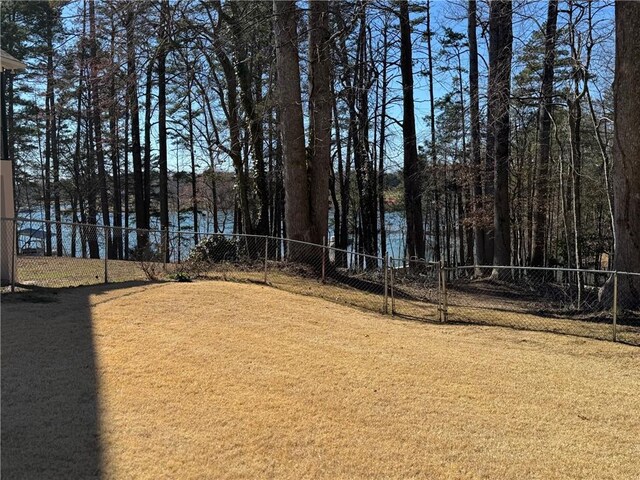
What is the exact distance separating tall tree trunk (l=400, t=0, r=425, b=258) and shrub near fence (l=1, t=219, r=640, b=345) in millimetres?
2537

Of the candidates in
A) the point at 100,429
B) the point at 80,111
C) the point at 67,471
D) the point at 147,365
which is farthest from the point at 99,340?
the point at 80,111

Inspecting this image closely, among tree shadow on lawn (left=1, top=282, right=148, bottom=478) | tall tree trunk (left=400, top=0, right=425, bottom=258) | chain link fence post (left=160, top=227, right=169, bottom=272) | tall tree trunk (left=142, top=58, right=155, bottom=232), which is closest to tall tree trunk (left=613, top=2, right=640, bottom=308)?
tree shadow on lawn (left=1, top=282, right=148, bottom=478)

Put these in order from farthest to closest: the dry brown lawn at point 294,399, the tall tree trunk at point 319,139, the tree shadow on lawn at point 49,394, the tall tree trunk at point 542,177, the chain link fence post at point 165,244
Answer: the tall tree trunk at point 542,177 < the tall tree trunk at point 319,139 < the chain link fence post at point 165,244 < the dry brown lawn at point 294,399 < the tree shadow on lawn at point 49,394

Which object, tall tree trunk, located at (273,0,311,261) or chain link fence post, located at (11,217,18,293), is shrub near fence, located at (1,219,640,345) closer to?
chain link fence post, located at (11,217,18,293)

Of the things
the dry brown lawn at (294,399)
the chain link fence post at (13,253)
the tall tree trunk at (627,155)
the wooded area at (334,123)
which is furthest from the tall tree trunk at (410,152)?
the chain link fence post at (13,253)

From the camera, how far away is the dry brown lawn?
10.8 feet

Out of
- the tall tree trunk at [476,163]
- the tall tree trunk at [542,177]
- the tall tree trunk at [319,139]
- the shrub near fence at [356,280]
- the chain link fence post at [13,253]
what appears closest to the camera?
the chain link fence post at [13,253]

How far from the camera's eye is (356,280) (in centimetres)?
1237

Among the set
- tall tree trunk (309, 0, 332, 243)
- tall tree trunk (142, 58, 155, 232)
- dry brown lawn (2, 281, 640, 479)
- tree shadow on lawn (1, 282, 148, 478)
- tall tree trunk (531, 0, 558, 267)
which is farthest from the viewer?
tall tree trunk (142, 58, 155, 232)

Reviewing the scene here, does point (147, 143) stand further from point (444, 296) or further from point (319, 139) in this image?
point (444, 296)

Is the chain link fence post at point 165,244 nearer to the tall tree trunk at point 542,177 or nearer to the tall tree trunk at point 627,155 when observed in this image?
the tall tree trunk at point 627,155

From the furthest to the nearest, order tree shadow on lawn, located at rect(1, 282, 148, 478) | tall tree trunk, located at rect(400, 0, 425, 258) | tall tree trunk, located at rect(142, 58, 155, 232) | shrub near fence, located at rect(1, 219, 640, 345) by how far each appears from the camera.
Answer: tall tree trunk, located at rect(142, 58, 155, 232) < tall tree trunk, located at rect(400, 0, 425, 258) < shrub near fence, located at rect(1, 219, 640, 345) < tree shadow on lawn, located at rect(1, 282, 148, 478)

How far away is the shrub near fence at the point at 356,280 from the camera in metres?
8.45

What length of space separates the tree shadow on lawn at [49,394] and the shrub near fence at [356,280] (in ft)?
8.73
